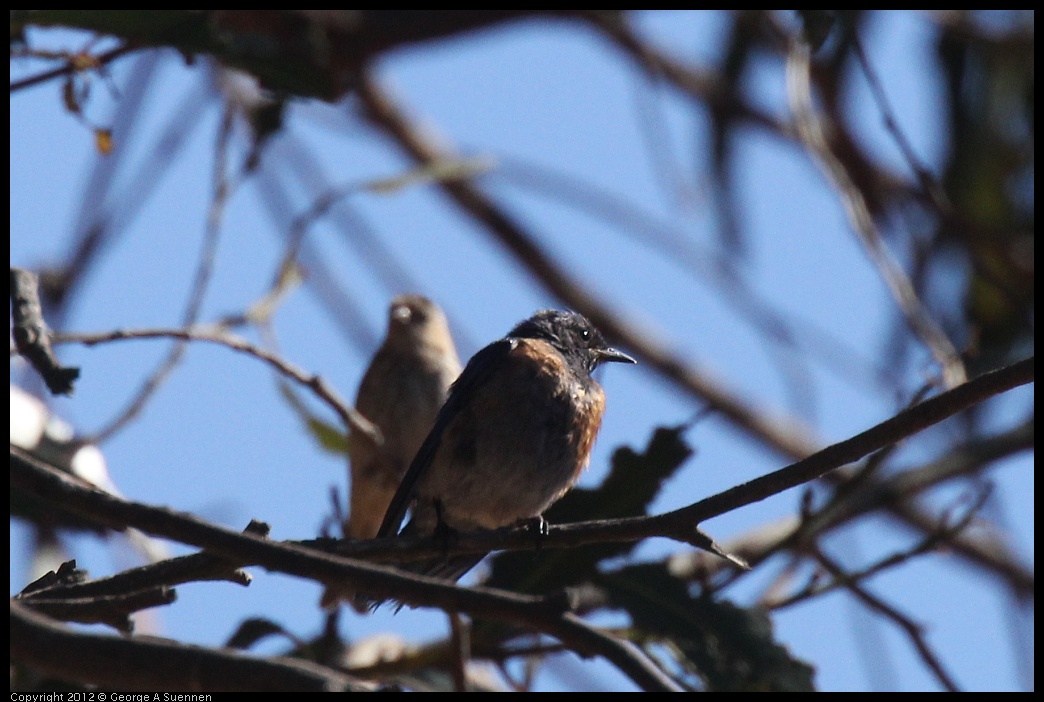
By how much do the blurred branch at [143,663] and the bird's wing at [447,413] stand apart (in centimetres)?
210

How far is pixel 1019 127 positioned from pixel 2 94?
5.87m

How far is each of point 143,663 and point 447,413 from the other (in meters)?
2.66

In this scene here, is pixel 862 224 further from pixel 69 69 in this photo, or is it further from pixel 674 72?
pixel 674 72

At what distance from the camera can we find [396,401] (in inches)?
209

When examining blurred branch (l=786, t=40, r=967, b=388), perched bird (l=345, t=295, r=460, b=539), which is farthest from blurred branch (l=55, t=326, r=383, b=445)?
blurred branch (l=786, t=40, r=967, b=388)

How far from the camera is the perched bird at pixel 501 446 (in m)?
4.29

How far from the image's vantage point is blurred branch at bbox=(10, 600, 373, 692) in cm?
175

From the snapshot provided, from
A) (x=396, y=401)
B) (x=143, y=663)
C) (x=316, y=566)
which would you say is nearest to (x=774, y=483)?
(x=316, y=566)

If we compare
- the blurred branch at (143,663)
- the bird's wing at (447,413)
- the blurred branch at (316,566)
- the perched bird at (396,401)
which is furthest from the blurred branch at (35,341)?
the perched bird at (396,401)

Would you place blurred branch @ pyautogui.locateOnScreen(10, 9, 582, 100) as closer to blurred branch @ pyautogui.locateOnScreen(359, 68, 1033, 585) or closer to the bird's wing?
the bird's wing

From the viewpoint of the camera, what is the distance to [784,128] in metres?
8.09

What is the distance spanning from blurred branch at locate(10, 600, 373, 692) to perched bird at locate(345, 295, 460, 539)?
3.20m

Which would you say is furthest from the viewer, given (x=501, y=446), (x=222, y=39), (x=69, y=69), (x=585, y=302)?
(x=585, y=302)

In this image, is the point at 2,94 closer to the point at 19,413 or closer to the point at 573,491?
the point at 19,413
